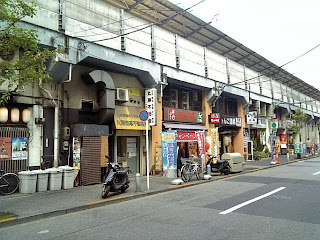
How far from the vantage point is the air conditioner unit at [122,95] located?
1363 cm

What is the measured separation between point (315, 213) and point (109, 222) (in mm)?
5049

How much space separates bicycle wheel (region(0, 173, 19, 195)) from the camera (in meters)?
Result: 9.44

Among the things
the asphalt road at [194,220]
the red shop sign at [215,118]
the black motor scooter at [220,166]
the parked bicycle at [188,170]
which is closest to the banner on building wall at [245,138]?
the red shop sign at [215,118]

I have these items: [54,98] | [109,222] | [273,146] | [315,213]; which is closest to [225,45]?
[273,146]

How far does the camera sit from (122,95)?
1388 centimetres

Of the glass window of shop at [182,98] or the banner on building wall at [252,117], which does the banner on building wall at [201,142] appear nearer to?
the glass window of shop at [182,98]

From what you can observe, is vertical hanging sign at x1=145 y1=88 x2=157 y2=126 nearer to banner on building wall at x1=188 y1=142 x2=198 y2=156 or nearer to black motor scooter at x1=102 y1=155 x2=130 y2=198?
black motor scooter at x1=102 y1=155 x2=130 y2=198

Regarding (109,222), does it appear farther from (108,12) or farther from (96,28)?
(108,12)

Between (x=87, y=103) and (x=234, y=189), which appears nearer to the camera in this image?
(x=234, y=189)

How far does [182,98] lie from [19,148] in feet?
39.6

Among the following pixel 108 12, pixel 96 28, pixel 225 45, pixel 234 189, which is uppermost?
pixel 225 45

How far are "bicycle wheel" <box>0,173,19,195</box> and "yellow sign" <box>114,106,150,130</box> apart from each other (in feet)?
17.1

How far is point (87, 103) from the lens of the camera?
1305cm

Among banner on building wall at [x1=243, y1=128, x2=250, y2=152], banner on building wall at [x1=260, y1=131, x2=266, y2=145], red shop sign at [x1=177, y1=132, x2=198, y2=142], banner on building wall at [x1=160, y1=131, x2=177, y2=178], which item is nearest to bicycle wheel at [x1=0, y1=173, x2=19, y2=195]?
banner on building wall at [x1=160, y1=131, x2=177, y2=178]
